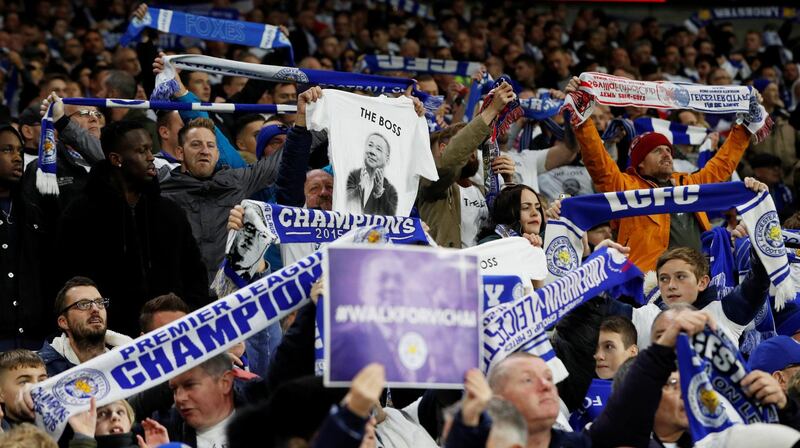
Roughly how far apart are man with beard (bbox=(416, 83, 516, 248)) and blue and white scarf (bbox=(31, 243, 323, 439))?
2.84 metres

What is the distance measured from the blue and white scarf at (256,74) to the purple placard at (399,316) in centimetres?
409

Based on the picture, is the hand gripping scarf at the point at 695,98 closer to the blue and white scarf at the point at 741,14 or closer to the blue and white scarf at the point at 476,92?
the blue and white scarf at the point at 476,92

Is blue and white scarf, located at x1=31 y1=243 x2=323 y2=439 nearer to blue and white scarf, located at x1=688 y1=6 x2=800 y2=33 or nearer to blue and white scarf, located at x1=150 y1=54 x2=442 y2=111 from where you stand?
blue and white scarf, located at x1=150 y1=54 x2=442 y2=111

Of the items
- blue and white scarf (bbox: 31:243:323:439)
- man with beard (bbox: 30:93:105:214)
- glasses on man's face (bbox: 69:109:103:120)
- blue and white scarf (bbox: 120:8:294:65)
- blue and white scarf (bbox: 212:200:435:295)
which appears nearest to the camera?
blue and white scarf (bbox: 31:243:323:439)

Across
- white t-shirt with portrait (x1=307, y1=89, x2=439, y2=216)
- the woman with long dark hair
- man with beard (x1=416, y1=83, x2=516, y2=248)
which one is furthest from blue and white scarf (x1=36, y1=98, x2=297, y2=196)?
the woman with long dark hair

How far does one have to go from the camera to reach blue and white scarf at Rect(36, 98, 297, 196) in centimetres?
811

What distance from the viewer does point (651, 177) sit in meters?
9.37

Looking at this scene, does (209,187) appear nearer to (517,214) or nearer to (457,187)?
(457,187)

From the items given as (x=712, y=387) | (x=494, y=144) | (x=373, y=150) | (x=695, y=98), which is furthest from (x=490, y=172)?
(x=712, y=387)

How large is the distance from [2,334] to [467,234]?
291cm

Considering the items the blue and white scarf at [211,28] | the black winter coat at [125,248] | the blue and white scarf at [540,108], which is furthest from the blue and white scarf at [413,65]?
the black winter coat at [125,248]

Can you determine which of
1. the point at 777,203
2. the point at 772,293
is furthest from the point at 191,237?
the point at 777,203

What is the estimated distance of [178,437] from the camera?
6.19 metres

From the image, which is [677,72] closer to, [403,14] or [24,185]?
[403,14]
